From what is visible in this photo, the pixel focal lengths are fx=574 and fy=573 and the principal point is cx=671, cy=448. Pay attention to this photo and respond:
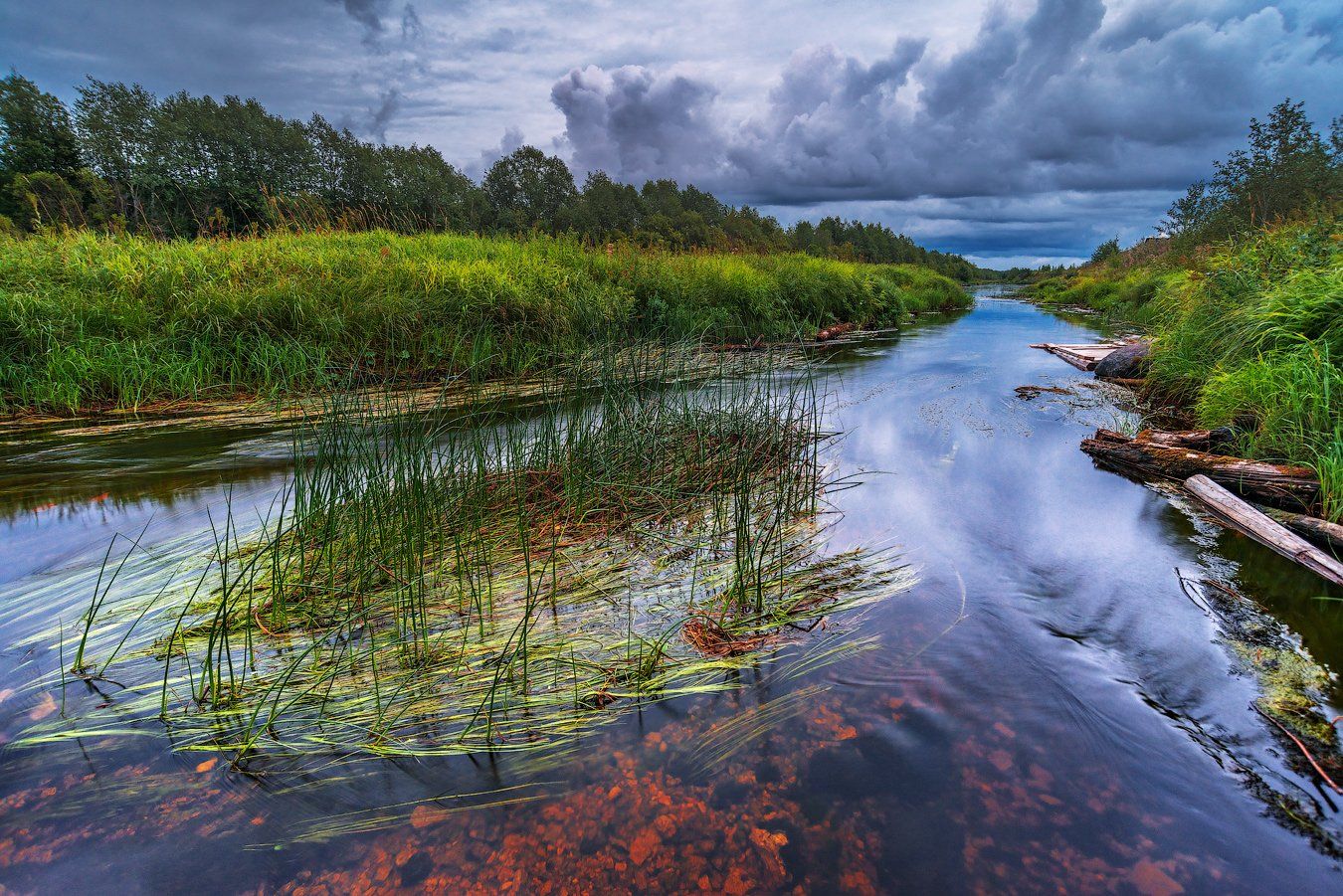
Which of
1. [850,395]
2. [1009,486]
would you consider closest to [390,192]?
[850,395]

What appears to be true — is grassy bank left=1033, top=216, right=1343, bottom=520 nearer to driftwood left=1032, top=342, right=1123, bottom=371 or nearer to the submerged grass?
driftwood left=1032, top=342, right=1123, bottom=371

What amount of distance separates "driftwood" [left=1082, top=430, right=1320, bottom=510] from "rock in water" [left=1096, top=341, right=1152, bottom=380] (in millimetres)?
4778

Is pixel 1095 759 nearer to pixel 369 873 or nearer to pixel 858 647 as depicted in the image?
pixel 858 647

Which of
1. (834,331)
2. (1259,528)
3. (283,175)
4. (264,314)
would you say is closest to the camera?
(1259,528)

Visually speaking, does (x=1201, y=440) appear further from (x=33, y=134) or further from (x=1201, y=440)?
(x=33, y=134)

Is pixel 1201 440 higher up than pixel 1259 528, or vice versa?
pixel 1201 440

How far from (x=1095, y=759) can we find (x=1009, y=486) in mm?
3697

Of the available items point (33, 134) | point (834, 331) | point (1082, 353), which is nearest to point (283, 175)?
point (33, 134)

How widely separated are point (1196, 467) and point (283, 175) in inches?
2596

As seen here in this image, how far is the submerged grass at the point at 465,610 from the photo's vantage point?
2354 millimetres

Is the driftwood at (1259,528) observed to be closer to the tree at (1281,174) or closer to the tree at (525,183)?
the tree at (1281,174)

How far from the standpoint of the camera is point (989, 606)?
332 cm

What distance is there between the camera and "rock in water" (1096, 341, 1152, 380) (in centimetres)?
995

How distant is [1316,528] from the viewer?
3.84 m
